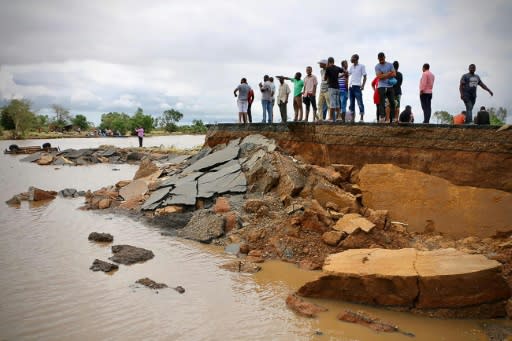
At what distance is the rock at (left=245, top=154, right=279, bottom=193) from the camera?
30.2 ft

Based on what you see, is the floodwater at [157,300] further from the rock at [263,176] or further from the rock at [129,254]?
the rock at [263,176]

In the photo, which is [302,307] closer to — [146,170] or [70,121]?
[146,170]

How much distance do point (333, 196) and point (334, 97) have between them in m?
2.69

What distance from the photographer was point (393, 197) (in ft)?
26.5

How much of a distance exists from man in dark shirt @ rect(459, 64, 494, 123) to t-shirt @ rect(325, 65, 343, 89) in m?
2.74

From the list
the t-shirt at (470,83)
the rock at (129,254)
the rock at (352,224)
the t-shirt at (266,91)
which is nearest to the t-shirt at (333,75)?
the t-shirt at (470,83)

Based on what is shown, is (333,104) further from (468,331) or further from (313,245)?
(468,331)

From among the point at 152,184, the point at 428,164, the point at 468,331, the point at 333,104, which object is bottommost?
the point at 468,331

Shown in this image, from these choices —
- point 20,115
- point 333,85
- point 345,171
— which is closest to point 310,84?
point 333,85

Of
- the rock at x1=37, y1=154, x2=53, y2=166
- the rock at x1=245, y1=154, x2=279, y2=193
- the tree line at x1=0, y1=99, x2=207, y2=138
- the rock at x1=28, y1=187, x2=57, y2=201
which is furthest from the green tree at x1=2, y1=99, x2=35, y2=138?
the rock at x1=245, y1=154, x2=279, y2=193

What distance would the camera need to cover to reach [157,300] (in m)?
5.30

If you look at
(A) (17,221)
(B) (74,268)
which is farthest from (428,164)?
(A) (17,221)

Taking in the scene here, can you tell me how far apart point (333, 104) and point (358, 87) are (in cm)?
70

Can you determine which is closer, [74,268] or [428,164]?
[74,268]
